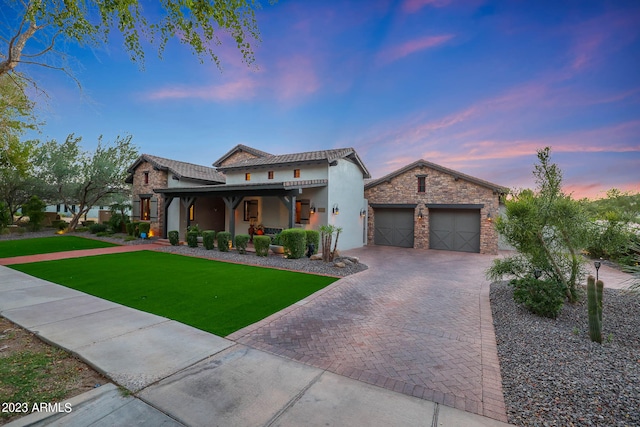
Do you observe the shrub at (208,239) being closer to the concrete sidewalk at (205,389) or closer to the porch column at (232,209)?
Result: the porch column at (232,209)

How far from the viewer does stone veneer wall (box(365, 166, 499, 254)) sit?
14.6 m

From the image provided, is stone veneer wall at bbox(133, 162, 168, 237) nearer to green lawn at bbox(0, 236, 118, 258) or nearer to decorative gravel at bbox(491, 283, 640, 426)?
green lawn at bbox(0, 236, 118, 258)

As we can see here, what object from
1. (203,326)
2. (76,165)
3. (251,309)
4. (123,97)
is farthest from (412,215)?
(76,165)

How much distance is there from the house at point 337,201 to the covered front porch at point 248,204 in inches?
2.1

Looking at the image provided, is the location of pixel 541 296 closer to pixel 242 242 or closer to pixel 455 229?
pixel 242 242

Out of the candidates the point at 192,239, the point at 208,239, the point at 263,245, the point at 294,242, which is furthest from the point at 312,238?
the point at 192,239

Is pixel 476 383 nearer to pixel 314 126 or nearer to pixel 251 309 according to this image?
pixel 251 309

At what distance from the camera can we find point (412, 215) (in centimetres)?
1667

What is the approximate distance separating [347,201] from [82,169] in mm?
21282

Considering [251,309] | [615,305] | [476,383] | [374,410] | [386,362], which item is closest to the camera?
[374,410]

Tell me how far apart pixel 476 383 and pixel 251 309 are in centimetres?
412

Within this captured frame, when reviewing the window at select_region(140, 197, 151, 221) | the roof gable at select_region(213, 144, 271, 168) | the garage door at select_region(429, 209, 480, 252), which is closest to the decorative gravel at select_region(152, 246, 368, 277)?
the window at select_region(140, 197, 151, 221)

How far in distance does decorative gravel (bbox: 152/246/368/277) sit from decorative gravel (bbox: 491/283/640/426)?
4926 mm

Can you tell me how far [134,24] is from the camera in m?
4.29
